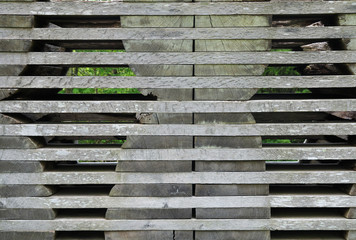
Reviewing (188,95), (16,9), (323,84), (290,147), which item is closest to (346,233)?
(290,147)

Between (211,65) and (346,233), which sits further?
(346,233)

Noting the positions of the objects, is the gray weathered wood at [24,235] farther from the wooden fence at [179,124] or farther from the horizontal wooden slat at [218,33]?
the horizontal wooden slat at [218,33]

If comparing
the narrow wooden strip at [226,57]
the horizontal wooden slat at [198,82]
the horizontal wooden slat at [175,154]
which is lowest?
the horizontal wooden slat at [175,154]

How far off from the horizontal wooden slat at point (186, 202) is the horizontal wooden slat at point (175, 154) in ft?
1.03

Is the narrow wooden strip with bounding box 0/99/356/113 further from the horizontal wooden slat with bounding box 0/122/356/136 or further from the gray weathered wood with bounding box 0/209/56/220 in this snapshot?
the gray weathered wood with bounding box 0/209/56/220

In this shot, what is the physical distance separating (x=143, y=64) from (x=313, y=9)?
130cm

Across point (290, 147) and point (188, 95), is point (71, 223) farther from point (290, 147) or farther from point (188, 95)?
point (290, 147)

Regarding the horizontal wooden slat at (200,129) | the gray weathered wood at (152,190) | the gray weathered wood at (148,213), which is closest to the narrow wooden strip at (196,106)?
the horizontal wooden slat at (200,129)

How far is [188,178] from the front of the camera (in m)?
2.11

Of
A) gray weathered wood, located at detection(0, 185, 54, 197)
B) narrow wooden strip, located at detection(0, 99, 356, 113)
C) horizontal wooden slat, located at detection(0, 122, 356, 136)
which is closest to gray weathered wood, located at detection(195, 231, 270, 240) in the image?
horizontal wooden slat, located at detection(0, 122, 356, 136)

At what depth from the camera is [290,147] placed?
2127mm

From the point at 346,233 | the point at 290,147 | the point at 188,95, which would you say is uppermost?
the point at 188,95

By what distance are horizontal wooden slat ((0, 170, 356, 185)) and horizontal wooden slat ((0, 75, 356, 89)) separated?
0.67 metres

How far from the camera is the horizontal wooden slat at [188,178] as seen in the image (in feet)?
6.91
